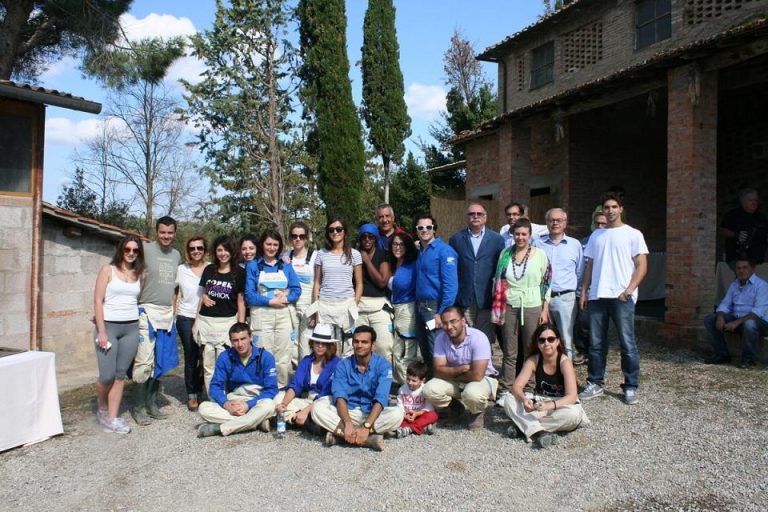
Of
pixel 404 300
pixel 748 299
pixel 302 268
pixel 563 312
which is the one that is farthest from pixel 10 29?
pixel 748 299

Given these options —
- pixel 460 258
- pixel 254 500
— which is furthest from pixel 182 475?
pixel 460 258

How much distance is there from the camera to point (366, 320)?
5.43 meters

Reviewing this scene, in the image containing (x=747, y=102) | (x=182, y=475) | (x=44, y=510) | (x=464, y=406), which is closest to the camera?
(x=44, y=510)

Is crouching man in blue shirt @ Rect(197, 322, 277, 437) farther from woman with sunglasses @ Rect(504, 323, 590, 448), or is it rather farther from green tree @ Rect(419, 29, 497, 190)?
green tree @ Rect(419, 29, 497, 190)

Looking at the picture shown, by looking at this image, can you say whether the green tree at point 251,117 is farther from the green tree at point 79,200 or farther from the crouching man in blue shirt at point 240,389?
the crouching man in blue shirt at point 240,389

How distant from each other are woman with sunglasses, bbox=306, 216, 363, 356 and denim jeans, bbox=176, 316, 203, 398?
3.71 feet

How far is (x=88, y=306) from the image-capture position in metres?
8.59

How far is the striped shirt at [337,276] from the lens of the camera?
539cm

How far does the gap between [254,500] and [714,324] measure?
18.2 feet

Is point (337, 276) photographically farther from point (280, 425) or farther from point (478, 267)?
point (280, 425)

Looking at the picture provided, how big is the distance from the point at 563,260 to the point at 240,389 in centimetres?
313

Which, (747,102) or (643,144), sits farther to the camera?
(643,144)

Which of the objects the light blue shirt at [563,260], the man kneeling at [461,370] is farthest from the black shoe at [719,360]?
the man kneeling at [461,370]

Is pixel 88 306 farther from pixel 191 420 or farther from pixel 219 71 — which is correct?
pixel 219 71
